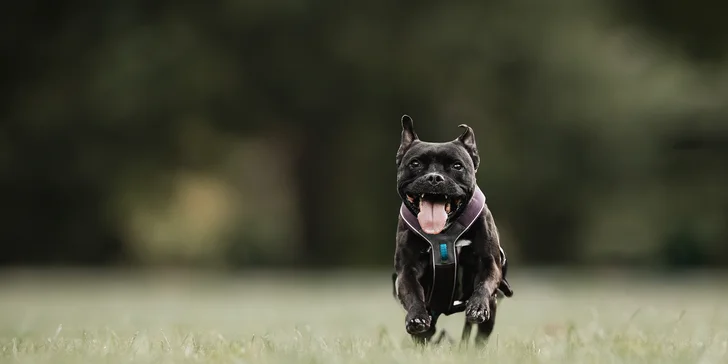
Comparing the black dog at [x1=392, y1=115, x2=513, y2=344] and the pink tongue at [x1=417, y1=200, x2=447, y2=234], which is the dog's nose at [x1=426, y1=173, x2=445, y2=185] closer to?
the black dog at [x1=392, y1=115, x2=513, y2=344]

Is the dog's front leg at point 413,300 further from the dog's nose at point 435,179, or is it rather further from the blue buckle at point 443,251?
the dog's nose at point 435,179

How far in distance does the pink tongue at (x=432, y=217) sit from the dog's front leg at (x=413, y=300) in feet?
0.96

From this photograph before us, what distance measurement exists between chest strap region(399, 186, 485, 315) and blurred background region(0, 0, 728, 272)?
17910 mm

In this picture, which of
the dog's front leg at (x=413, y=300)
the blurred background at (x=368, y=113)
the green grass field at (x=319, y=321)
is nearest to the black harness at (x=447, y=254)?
the dog's front leg at (x=413, y=300)

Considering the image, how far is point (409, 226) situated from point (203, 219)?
2229 cm

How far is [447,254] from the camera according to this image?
5.25 metres

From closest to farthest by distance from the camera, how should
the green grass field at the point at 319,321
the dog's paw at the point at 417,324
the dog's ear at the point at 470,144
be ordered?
the green grass field at the point at 319,321, the dog's paw at the point at 417,324, the dog's ear at the point at 470,144

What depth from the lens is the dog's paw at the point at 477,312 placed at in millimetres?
5094

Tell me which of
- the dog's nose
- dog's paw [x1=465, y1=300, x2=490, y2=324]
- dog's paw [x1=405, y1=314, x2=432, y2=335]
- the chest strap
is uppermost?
the dog's nose

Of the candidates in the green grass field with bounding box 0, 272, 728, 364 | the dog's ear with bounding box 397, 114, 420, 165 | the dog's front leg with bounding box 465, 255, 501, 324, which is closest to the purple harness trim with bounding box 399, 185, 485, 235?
the dog's front leg with bounding box 465, 255, 501, 324

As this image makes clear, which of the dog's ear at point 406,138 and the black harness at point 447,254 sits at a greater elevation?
the dog's ear at point 406,138

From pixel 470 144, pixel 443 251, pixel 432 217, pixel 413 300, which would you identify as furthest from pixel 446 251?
pixel 470 144

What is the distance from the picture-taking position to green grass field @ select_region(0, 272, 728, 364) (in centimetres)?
493

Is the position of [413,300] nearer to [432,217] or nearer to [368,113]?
[432,217]
